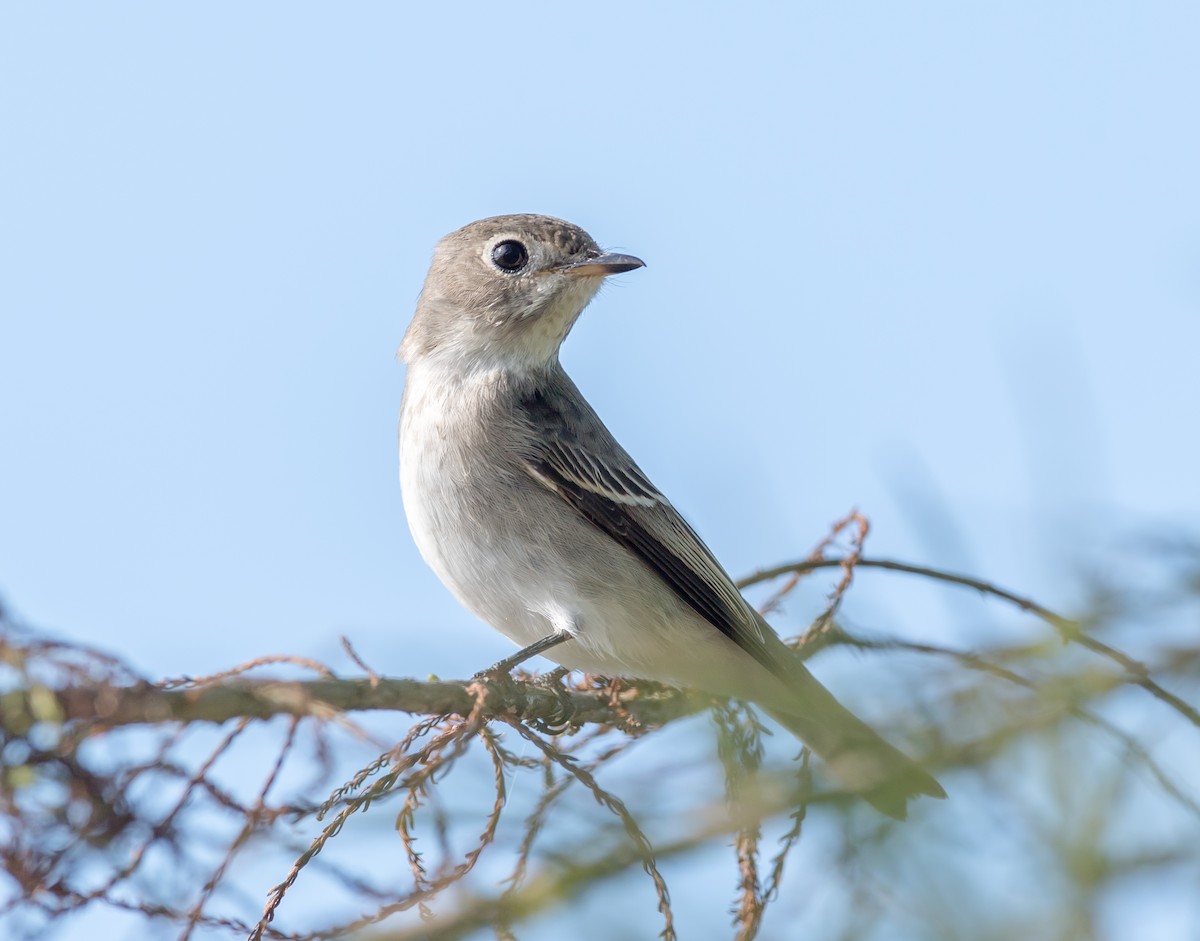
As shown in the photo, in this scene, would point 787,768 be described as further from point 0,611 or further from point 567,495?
point 567,495

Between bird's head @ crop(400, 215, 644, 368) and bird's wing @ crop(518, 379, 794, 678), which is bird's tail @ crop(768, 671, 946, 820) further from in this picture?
bird's head @ crop(400, 215, 644, 368)

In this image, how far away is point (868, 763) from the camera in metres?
1.56

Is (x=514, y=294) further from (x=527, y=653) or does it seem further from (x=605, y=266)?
(x=527, y=653)

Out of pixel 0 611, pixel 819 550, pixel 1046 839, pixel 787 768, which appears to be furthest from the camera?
pixel 819 550

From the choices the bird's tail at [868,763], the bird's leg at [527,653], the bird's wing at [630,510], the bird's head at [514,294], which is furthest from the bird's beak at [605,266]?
the bird's tail at [868,763]

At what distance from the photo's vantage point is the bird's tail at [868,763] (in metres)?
1.46

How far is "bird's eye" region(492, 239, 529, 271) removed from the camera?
6383 millimetres

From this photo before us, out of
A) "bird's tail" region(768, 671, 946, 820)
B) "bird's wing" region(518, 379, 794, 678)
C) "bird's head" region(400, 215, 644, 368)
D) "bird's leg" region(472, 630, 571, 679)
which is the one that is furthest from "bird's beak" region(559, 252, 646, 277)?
"bird's tail" region(768, 671, 946, 820)

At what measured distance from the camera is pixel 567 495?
18.5 feet

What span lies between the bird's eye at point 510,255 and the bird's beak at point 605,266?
256 millimetres

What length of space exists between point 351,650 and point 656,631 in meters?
2.38

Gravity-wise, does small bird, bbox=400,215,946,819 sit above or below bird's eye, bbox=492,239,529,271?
below

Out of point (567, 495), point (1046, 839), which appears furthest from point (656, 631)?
point (1046, 839)

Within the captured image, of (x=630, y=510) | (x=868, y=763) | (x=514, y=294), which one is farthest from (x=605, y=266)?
(x=868, y=763)
